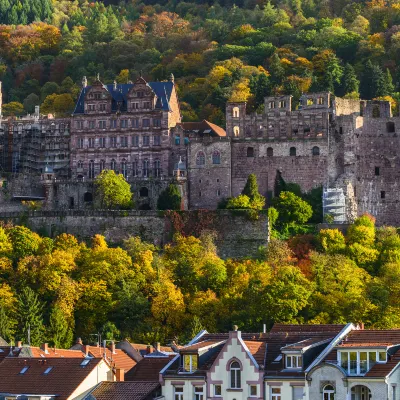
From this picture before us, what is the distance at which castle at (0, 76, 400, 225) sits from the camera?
107812 millimetres

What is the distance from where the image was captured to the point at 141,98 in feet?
368

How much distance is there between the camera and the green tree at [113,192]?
107 meters

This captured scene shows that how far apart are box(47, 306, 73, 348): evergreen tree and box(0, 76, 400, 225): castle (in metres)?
18.8

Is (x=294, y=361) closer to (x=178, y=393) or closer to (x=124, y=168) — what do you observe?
(x=178, y=393)

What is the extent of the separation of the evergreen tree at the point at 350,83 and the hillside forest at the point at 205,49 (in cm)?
9

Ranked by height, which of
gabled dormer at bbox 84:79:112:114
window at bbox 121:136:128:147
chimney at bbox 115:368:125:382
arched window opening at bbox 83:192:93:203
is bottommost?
chimney at bbox 115:368:125:382

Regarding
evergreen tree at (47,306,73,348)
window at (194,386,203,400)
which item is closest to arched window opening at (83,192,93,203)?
evergreen tree at (47,306,73,348)

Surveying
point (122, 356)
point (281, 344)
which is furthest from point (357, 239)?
point (281, 344)

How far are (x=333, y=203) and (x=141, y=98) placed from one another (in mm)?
15911

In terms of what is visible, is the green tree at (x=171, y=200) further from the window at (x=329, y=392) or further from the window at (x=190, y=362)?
the window at (x=329, y=392)

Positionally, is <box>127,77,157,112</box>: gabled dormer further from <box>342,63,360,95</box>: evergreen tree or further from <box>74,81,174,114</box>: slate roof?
<box>342,63,360,95</box>: evergreen tree

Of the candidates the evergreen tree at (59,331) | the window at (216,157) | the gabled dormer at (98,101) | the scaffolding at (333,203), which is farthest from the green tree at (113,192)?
the evergreen tree at (59,331)

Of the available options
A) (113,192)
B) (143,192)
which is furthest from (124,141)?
(113,192)

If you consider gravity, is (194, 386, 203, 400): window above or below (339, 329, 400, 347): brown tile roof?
below
